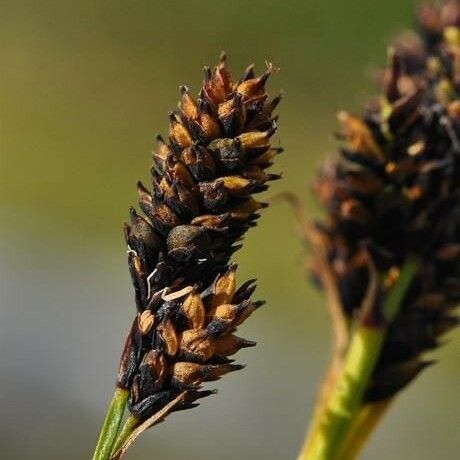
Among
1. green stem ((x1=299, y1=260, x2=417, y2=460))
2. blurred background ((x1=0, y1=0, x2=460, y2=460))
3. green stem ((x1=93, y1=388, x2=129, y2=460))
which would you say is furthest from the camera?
blurred background ((x1=0, y1=0, x2=460, y2=460))

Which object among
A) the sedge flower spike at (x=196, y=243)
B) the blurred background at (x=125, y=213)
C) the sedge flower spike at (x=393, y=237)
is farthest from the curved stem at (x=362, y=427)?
the sedge flower spike at (x=196, y=243)

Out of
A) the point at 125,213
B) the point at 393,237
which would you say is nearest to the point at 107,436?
the point at 393,237

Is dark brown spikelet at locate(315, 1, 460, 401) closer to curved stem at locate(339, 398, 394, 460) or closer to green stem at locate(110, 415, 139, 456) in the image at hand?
curved stem at locate(339, 398, 394, 460)

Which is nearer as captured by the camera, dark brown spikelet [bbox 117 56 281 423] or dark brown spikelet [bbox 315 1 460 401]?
dark brown spikelet [bbox 117 56 281 423]

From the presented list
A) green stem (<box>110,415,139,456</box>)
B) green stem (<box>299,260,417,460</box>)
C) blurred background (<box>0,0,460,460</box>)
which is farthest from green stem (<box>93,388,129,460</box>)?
blurred background (<box>0,0,460,460</box>)

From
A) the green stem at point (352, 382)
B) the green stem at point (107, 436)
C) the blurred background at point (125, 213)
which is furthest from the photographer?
the blurred background at point (125, 213)

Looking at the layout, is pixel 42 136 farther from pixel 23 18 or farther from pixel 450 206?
pixel 450 206

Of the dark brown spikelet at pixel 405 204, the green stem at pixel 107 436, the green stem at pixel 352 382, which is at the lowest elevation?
the green stem at pixel 107 436

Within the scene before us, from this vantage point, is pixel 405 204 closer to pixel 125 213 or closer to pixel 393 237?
pixel 393 237

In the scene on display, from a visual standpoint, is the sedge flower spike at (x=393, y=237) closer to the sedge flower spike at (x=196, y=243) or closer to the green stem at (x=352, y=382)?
the green stem at (x=352, y=382)
